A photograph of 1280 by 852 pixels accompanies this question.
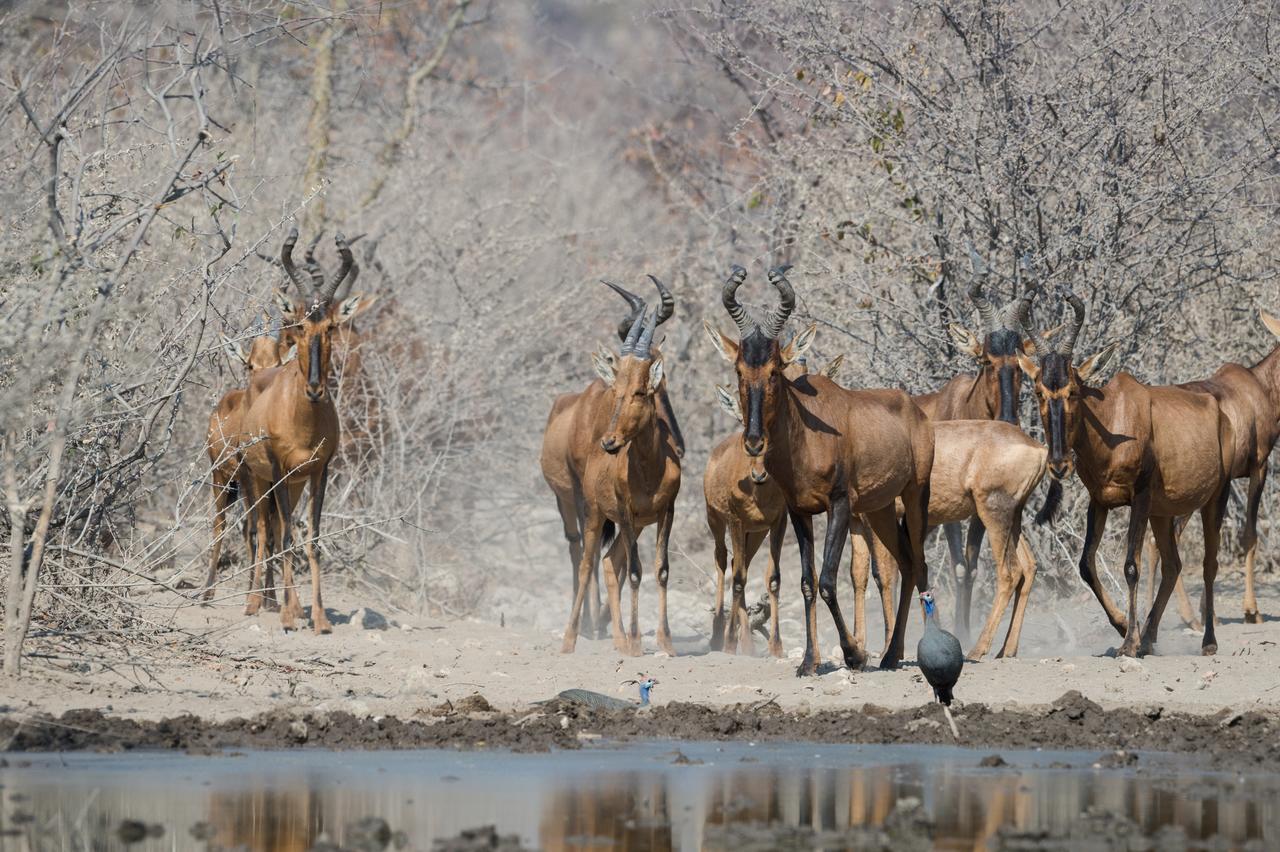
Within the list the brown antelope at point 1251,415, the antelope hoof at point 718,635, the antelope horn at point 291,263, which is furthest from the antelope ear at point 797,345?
the antelope horn at point 291,263

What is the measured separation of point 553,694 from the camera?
39.4 feet

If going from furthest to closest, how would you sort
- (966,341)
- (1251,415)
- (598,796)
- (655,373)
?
(966,341) → (1251,415) → (655,373) → (598,796)

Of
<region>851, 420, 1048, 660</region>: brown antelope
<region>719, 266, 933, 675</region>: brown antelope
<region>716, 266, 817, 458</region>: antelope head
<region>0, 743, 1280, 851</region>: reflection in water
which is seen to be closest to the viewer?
<region>0, 743, 1280, 851</region>: reflection in water

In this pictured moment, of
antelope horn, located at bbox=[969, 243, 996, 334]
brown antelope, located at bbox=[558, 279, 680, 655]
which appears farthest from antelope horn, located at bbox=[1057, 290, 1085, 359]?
brown antelope, located at bbox=[558, 279, 680, 655]

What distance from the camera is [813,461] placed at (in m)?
12.7

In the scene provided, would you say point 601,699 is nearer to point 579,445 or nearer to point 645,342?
point 645,342

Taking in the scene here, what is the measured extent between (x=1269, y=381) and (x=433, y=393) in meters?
8.66

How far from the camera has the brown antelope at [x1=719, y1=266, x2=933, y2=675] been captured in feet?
41.0

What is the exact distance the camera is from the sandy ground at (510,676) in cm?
1117

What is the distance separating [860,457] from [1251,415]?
434cm

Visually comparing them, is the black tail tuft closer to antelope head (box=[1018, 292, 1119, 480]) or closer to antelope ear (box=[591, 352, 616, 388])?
antelope head (box=[1018, 292, 1119, 480])

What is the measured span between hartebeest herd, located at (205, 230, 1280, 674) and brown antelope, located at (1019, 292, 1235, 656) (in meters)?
0.02

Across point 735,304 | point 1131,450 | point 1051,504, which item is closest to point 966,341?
point 1051,504

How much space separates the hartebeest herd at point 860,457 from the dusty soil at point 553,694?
0.74 metres
